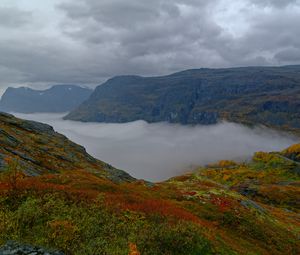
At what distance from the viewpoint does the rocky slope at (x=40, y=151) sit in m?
51.8

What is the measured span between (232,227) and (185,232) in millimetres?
15285

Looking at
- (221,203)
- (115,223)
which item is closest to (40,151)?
(221,203)

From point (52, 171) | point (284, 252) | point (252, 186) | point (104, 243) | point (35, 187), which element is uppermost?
point (35, 187)

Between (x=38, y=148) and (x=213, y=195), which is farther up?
(x=38, y=148)

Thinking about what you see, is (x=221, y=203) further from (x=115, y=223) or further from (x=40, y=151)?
(x=40, y=151)

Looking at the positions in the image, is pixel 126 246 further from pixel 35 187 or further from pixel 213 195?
pixel 213 195

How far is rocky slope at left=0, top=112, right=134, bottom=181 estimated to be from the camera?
51.8 m

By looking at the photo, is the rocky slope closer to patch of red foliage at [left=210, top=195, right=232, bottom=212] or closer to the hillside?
the hillside

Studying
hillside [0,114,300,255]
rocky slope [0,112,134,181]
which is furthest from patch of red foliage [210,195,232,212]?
rocky slope [0,112,134,181]

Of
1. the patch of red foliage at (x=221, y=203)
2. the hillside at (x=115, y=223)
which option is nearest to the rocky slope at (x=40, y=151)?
the hillside at (x=115, y=223)

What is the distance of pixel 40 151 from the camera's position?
63312 mm

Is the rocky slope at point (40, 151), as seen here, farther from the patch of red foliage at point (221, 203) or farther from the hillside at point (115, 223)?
the patch of red foliage at point (221, 203)

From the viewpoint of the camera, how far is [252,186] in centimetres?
14288

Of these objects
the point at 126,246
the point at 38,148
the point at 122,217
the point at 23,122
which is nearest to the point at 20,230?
the point at 126,246
